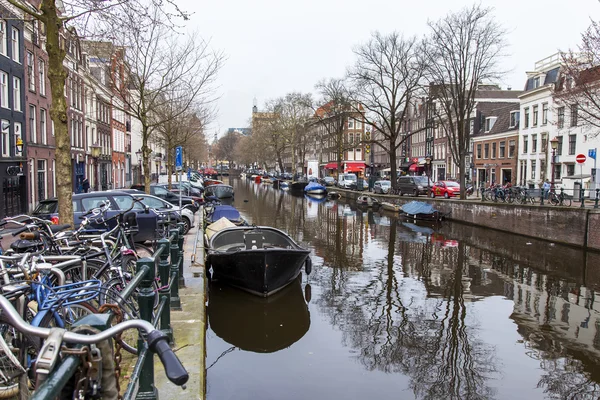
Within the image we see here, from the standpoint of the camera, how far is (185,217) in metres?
17.8

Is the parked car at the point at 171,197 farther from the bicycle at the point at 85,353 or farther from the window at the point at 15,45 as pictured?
the bicycle at the point at 85,353

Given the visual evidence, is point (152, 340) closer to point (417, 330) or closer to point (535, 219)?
point (417, 330)

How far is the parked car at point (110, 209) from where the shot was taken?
13.5 meters

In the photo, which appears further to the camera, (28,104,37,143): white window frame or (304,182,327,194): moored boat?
(304,182,327,194): moored boat

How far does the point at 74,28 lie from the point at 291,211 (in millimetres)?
26035

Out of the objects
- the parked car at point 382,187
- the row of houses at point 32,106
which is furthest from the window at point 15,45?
the parked car at point 382,187

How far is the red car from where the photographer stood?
35.7m

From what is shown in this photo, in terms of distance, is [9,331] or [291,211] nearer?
[9,331]

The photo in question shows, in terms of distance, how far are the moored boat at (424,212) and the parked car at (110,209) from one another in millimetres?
19827

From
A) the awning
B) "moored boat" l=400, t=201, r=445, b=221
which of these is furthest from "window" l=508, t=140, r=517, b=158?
the awning

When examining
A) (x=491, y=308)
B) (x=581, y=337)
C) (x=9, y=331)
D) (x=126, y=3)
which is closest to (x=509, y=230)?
(x=491, y=308)

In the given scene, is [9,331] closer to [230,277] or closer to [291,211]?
[230,277]

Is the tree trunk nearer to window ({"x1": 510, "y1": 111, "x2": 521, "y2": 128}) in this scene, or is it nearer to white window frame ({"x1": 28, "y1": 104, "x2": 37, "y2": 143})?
white window frame ({"x1": 28, "y1": 104, "x2": 37, "y2": 143})

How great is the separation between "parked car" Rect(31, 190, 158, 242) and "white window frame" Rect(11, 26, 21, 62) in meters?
13.2
